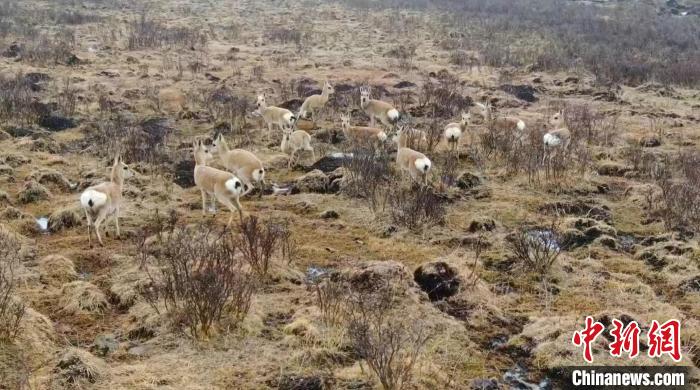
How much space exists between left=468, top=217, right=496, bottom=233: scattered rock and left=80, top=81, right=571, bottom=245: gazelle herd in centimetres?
135

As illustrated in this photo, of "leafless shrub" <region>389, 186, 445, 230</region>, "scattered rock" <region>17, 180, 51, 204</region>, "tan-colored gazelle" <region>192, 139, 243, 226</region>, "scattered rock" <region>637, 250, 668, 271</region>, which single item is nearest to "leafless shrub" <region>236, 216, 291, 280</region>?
"tan-colored gazelle" <region>192, 139, 243, 226</region>

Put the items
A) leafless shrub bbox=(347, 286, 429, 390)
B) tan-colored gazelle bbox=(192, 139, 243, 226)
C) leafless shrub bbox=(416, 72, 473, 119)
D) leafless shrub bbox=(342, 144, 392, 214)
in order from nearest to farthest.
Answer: leafless shrub bbox=(347, 286, 429, 390) → tan-colored gazelle bbox=(192, 139, 243, 226) → leafless shrub bbox=(342, 144, 392, 214) → leafless shrub bbox=(416, 72, 473, 119)

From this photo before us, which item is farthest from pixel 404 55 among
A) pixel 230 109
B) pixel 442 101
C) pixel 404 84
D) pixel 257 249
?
pixel 257 249

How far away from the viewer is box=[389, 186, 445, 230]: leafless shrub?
9398 millimetres

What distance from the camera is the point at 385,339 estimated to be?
540 cm

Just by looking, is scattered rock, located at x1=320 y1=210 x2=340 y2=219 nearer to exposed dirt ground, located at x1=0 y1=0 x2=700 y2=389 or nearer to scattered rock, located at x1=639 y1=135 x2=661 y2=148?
exposed dirt ground, located at x1=0 y1=0 x2=700 y2=389

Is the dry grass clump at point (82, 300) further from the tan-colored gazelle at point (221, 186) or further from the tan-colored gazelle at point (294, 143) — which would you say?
the tan-colored gazelle at point (294, 143)

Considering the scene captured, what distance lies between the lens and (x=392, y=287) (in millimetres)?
7168

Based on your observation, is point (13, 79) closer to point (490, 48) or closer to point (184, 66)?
point (184, 66)

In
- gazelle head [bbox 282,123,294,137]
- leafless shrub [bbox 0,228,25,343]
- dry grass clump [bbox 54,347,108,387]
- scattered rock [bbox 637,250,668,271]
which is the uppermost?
gazelle head [bbox 282,123,294,137]

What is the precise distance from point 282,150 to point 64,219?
16.5 ft

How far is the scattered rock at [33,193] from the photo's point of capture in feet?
34.1

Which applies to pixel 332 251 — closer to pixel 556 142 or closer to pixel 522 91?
pixel 556 142

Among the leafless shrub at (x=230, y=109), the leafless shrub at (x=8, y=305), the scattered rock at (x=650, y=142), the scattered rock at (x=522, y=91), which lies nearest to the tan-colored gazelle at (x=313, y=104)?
the leafless shrub at (x=230, y=109)
